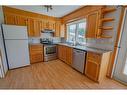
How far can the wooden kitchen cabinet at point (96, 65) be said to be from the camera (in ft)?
6.75

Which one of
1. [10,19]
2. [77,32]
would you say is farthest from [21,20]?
[77,32]

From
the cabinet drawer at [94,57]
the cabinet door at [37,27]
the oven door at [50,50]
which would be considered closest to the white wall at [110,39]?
the cabinet drawer at [94,57]

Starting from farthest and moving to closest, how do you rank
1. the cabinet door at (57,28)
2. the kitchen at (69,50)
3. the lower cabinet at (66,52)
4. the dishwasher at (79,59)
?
1. the cabinet door at (57,28)
2. the lower cabinet at (66,52)
3. the dishwasher at (79,59)
4. the kitchen at (69,50)

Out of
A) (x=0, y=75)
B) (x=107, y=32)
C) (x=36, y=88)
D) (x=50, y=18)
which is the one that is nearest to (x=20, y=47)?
(x=0, y=75)

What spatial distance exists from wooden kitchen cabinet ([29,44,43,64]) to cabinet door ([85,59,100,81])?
7.33 feet

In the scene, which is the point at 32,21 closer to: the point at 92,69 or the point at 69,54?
the point at 69,54

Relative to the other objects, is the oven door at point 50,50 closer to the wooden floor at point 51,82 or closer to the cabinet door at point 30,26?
the cabinet door at point 30,26

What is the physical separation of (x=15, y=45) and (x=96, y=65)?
2891 millimetres

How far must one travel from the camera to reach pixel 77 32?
3689 millimetres

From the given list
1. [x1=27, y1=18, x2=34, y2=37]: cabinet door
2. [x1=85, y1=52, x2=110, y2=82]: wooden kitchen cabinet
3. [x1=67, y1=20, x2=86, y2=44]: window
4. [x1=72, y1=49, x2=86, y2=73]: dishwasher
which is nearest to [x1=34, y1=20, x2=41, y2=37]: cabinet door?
[x1=27, y1=18, x2=34, y2=37]: cabinet door

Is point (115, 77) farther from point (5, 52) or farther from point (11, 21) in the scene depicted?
point (11, 21)

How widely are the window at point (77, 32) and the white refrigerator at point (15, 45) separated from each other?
2.27 m

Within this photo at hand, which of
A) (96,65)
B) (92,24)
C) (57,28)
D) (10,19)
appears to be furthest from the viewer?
(57,28)

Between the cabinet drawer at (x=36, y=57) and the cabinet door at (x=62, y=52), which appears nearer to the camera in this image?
the cabinet drawer at (x=36, y=57)
